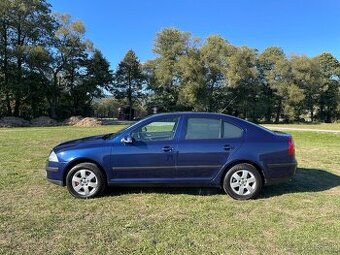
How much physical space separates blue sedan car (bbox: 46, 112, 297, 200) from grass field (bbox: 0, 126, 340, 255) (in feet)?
0.95

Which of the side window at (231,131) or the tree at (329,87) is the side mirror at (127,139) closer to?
the side window at (231,131)

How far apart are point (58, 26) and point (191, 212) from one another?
1966 inches

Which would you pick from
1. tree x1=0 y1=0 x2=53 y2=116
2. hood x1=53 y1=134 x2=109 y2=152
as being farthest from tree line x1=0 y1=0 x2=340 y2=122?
hood x1=53 y1=134 x2=109 y2=152

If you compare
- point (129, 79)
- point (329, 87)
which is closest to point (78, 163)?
point (129, 79)

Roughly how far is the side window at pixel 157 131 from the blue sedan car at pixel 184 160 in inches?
0.7

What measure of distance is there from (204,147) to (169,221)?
1745 millimetres

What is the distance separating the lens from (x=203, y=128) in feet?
24.3

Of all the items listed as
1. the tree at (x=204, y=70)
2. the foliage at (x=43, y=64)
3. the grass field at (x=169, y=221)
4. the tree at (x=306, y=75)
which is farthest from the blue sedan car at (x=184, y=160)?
the tree at (x=306, y=75)

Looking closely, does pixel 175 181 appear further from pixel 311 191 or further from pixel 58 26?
pixel 58 26

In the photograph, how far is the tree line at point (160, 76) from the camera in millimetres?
48156

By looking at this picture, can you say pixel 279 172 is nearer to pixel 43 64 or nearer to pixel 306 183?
pixel 306 183

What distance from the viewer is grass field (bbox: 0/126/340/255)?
4918 mm

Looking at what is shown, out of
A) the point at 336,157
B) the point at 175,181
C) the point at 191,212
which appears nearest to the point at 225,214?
the point at 191,212

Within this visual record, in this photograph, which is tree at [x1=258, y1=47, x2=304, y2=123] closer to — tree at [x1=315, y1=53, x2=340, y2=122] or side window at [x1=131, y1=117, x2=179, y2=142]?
tree at [x1=315, y1=53, x2=340, y2=122]
